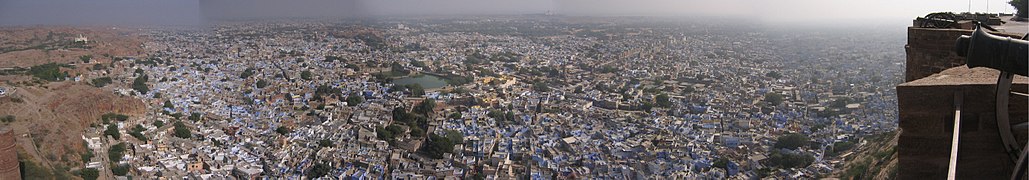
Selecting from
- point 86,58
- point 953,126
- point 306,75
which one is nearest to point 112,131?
point 306,75

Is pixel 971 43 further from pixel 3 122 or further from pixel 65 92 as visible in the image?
pixel 65 92

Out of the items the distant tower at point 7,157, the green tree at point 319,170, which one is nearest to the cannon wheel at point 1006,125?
the distant tower at point 7,157

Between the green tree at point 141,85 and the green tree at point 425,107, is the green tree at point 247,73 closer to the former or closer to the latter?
the green tree at point 141,85

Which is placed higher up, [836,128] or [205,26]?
[205,26]

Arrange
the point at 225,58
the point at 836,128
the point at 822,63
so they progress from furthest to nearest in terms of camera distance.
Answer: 1. the point at 225,58
2. the point at 822,63
3. the point at 836,128

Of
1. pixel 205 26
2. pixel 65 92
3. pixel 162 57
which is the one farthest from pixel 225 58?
pixel 65 92

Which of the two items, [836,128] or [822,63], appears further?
[822,63]

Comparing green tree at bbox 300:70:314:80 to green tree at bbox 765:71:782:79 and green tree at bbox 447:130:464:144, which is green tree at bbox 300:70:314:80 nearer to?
green tree at bbox 447:130:464:144

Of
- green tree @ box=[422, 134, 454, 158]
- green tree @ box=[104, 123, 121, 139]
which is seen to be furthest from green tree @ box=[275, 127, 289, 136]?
green tree @ box=[422, 134, 454, 158]
